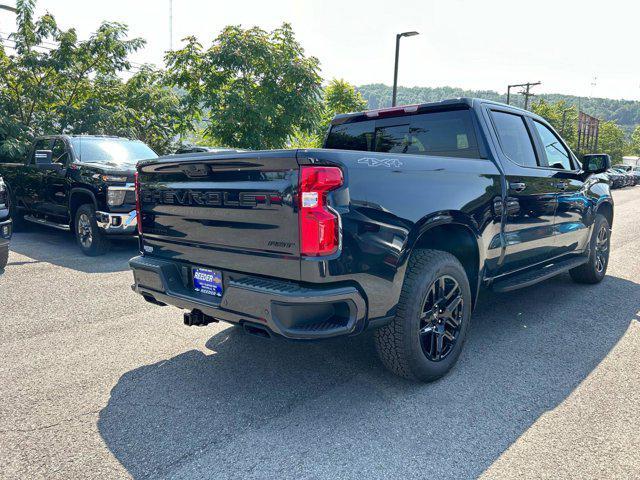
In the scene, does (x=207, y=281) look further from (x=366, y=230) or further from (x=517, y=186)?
(x=517, y=186)

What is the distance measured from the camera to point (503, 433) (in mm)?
2750

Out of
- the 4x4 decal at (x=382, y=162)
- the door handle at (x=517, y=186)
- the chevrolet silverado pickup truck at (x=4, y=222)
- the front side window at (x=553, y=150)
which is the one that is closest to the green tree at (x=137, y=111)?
the chevrolet silverado pickup truck at (x=4, y=222)

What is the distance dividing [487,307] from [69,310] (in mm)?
4146

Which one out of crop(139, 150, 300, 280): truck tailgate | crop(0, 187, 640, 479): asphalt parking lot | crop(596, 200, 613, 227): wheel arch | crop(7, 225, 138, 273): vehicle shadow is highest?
crop(139, 150, 300, 280): truck tailgate

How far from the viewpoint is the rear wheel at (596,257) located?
5844 mm

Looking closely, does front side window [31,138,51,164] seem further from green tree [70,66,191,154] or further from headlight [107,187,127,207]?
green tree [70,66,191,154]

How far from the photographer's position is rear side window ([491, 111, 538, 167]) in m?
4.25

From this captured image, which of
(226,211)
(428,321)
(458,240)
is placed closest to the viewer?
(226,211)

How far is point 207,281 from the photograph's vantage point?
3.20 metres

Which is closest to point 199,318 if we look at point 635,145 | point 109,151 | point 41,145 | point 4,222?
point 4,222

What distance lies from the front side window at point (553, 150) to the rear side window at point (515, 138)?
326 mm

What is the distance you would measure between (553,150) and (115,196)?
228 inches

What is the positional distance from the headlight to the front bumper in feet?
0.52

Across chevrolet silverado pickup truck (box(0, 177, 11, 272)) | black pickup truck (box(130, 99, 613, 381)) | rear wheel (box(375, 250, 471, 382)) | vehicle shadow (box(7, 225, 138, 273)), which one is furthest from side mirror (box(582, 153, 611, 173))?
chevrolet silverado pickup truck (box(0, 177, 11, 272))
